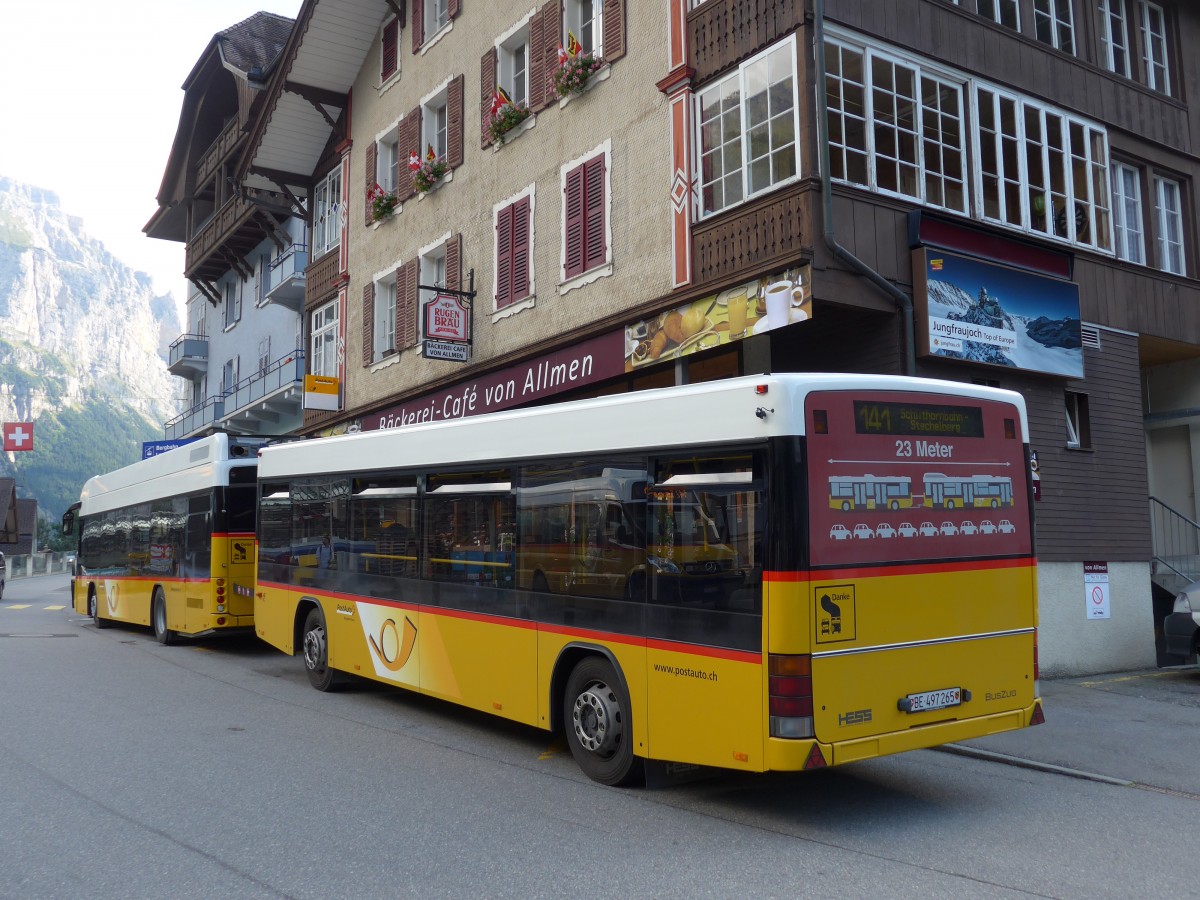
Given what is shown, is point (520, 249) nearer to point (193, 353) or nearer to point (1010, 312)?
point (1010, 312)

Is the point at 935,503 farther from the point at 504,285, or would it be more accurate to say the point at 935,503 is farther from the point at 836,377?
the point at 504,285

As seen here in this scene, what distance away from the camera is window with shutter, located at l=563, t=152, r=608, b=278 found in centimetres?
1545

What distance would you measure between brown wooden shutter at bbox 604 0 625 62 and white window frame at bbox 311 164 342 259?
10.9 metres

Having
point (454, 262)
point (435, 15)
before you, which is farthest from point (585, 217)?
point (435, 15)

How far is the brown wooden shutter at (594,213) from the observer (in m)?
15.5

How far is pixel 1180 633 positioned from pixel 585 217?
376 inches

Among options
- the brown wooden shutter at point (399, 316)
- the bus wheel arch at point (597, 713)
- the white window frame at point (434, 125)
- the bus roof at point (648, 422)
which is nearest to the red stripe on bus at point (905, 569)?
the bus roof at point (648, 422)

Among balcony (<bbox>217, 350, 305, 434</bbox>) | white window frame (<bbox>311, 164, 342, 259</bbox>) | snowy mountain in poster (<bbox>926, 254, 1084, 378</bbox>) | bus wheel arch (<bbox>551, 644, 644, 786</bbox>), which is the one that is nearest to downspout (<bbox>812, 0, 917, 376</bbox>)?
snowy mountain in poster (<bbox>926, 254, 1084, 378</bbox>)

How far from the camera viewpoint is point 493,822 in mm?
6316

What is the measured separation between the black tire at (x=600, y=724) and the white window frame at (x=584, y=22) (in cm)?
1110

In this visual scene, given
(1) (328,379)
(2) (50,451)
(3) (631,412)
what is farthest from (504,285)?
(2) (50,451)

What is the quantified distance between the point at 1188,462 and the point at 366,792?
47.5ft

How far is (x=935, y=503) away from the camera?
676 cm

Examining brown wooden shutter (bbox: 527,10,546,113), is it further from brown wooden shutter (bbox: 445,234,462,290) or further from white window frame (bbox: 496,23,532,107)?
brown wooden shutter (bbox: 445,234,462,290)
